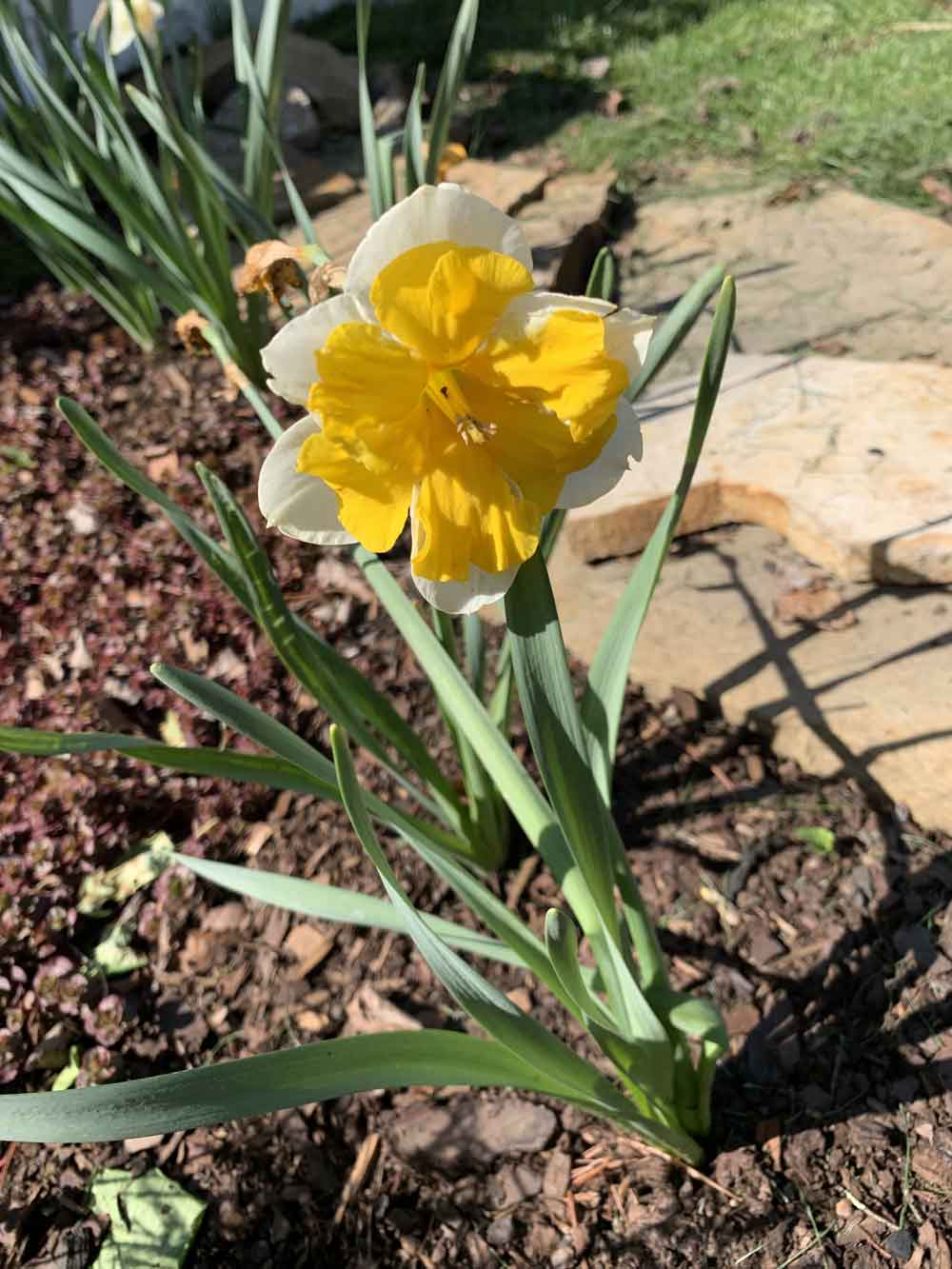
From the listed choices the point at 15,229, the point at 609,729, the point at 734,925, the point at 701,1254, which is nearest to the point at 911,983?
the point at 734,925

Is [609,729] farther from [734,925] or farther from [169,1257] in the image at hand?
[169,1257]

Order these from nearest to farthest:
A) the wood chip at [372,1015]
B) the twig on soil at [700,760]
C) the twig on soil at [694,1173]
Answer: 1. the twig on soil at [694,1173]
2. the wood chip at [372,1015]
3. the twig on soil at [700,760]

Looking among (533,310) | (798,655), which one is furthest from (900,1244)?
(533,310)

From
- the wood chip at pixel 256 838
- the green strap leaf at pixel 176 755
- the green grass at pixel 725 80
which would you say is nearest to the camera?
the green strap leaf at pixel 176 755

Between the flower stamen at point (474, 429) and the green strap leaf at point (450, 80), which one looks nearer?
the flower stamen at point (474, 429)

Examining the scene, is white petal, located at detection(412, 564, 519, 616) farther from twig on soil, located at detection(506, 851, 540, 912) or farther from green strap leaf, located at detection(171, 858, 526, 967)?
twig on soil, located at detection(506, 851, 540, 912)

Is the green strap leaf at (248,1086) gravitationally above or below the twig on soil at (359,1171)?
above

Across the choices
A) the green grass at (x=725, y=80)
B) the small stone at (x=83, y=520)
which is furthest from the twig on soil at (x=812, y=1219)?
the green grass at (x=725, y=80)

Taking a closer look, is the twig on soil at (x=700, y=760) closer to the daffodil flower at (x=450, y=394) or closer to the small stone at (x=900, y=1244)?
the small stone at (x=900, y=1244)
